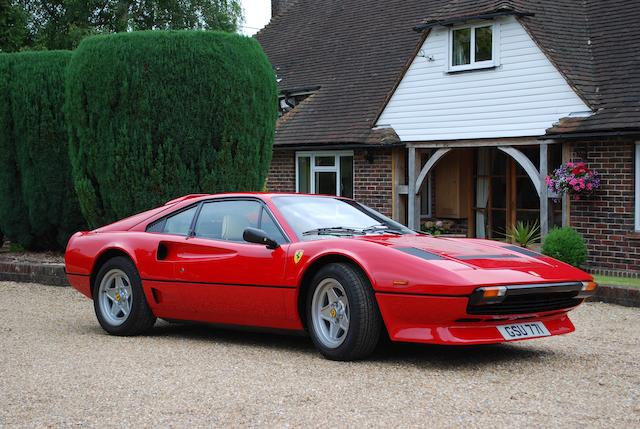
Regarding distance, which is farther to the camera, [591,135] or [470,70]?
[470,70]

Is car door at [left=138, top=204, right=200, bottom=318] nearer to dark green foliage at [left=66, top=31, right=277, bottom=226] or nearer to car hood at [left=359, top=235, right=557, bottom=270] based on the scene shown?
car hood at [left=359, top=235, right=557, bottom=270]

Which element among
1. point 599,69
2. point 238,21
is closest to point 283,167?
point 599,69

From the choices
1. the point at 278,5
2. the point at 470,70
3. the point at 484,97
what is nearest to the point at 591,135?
the point at 484,97

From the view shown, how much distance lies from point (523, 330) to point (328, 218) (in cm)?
188

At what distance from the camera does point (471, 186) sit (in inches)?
828

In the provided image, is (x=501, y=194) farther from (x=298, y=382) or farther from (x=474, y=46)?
(x=298, y=382)

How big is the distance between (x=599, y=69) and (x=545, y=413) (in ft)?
42.7

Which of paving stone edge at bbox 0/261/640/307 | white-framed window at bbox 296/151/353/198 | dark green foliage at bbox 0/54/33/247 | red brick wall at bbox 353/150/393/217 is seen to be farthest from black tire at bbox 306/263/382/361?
white-framed window at bbox 296/151/353/198

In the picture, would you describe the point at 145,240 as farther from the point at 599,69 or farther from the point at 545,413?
the point at 599,69

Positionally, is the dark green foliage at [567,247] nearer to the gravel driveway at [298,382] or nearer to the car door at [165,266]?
the gravel driveway at [298,382]

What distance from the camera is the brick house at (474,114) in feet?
53.2

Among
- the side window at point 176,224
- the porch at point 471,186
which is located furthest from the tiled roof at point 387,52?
the side window at point 176,224

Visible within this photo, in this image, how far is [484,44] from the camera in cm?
1844

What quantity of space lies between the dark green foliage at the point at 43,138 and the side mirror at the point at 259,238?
887 cm
